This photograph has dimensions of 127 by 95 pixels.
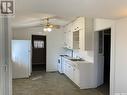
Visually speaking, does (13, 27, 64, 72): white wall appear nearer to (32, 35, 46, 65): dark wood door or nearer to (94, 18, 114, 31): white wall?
(32, 35, 46, 65): dark wood door

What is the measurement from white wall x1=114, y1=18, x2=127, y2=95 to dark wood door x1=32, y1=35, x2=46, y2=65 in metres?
7.40

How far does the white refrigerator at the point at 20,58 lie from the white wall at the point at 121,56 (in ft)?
13.5

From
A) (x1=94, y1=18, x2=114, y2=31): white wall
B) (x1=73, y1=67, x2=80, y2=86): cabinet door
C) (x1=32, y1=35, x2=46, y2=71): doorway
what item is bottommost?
(x1=73, y1=67, x2=80, y2=86): cabinet door

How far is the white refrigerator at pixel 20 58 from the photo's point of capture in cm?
641

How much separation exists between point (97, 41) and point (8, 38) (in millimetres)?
4041

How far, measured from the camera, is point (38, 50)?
1045cm

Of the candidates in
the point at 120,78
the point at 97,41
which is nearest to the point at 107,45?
the point at 97,41

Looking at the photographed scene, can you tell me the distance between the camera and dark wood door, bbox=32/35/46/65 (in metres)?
10.3

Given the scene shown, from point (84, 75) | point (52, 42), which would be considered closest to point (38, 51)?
point (52, 42)

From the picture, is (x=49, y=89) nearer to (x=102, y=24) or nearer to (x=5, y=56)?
(x=102, y=24)

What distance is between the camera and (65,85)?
17.7ft

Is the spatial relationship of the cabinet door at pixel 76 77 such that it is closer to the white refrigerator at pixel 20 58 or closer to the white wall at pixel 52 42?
the white refrigerator at pixel 20 58

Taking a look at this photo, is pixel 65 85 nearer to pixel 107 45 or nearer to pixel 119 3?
pixel 107 45

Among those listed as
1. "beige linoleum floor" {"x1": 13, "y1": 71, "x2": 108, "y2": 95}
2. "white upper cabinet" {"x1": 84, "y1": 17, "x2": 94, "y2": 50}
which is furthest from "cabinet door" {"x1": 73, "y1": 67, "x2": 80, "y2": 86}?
"white upper cabinet" {"x1": 84, "y1": 17, "x2": 94, "y2": 50}
